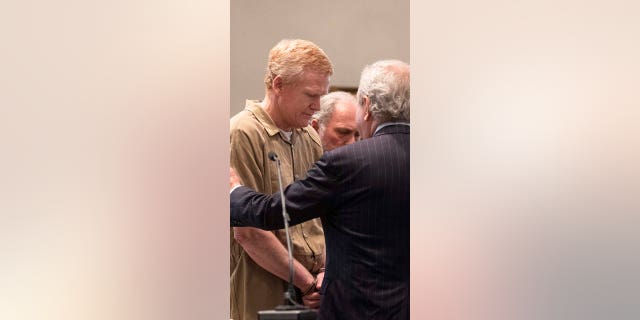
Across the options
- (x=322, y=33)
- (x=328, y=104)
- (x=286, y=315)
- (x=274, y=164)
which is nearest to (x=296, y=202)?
(x=274, y=164)

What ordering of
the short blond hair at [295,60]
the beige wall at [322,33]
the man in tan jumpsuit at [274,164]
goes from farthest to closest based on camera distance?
the beige wall at [322,33] → the short blond hair at [295,60] → the man in tan jumpsuit at [274,164]

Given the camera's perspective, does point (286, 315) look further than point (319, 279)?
No

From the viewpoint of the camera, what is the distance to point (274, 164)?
223cm

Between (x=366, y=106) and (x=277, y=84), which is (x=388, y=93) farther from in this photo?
(x=277, y=84)

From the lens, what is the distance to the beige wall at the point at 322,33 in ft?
15.9

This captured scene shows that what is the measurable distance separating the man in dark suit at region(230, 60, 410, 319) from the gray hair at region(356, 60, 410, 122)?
0.07m

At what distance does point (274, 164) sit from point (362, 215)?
1.15 feet

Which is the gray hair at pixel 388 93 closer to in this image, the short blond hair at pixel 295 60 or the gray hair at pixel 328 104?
the short blond hair at pixel 295 60

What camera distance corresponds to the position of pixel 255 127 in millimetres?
2191

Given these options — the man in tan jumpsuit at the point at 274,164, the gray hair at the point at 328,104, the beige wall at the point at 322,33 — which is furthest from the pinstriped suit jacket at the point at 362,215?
the beige wall at the point at 322,33

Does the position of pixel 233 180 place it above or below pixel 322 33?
below

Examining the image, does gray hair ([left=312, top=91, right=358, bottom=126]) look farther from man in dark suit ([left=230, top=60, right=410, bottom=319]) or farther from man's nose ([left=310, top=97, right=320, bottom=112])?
man in dark suit ([left=230, top=60, right=410, bottom=319])
